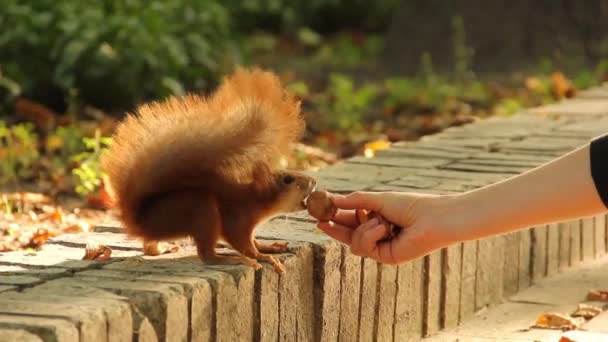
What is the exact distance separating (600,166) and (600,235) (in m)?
2.54

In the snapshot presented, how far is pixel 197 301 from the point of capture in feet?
11.0

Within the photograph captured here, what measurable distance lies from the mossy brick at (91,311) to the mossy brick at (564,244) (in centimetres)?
261

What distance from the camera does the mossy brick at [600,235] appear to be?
18.5 ft

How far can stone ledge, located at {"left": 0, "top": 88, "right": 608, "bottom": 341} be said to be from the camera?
3166mm

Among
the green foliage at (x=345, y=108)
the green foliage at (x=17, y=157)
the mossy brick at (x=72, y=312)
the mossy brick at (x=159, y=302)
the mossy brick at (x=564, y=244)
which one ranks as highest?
the green foliage at (x=345, y=108)

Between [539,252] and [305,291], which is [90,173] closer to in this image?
[539,252]

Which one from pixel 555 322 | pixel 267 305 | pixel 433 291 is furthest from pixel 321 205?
pixel 555 322

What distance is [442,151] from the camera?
5.68 metres

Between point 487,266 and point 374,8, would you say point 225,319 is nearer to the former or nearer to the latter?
point 487,266

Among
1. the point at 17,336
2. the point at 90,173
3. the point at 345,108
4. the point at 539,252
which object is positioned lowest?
the point at 17,336

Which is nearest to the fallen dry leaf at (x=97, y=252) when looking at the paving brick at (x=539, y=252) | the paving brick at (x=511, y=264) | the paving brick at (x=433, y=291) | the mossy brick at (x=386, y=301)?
the mossy brick at (x=386, y=301)

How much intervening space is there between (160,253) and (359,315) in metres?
0.73

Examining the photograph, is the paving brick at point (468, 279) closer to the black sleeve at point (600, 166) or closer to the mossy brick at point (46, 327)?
the black sleeve at point (600, 166)

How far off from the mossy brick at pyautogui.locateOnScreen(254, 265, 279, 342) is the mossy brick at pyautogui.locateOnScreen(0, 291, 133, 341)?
576 mm
